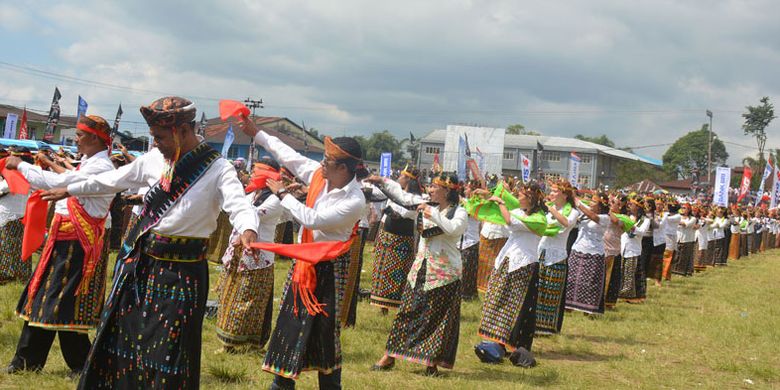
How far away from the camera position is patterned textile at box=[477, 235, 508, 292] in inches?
485

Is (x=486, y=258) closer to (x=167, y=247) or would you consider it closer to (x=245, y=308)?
(x=245, y=308)

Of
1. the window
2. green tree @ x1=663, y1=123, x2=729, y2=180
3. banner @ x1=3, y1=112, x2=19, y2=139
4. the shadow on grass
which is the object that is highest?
green tree @ x1=663, y1=123, x2=729, y2=180

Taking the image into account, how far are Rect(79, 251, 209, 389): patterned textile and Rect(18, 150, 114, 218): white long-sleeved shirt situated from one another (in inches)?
35.0

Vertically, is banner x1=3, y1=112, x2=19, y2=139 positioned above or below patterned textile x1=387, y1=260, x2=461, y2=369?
above

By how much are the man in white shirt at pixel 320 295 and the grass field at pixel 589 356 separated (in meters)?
0.83

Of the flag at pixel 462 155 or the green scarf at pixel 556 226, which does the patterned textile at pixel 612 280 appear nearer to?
the green scarf at pixel 556 226

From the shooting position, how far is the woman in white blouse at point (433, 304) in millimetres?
6680

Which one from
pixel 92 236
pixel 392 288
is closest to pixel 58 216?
pixel 92 236

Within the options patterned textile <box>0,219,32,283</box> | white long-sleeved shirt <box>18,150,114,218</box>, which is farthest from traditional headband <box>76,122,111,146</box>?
patterned textile <box>0,219,32,283</box>

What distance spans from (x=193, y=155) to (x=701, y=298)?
13275mm

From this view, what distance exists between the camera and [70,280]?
218 inches

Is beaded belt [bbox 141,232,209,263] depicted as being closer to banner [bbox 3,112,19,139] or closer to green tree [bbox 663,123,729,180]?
banner [bbox 3,112,19,139]

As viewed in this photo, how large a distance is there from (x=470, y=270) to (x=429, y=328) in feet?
17.2

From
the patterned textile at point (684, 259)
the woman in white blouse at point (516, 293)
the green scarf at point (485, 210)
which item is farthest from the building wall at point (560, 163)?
the green scarf at point (485, 210)
